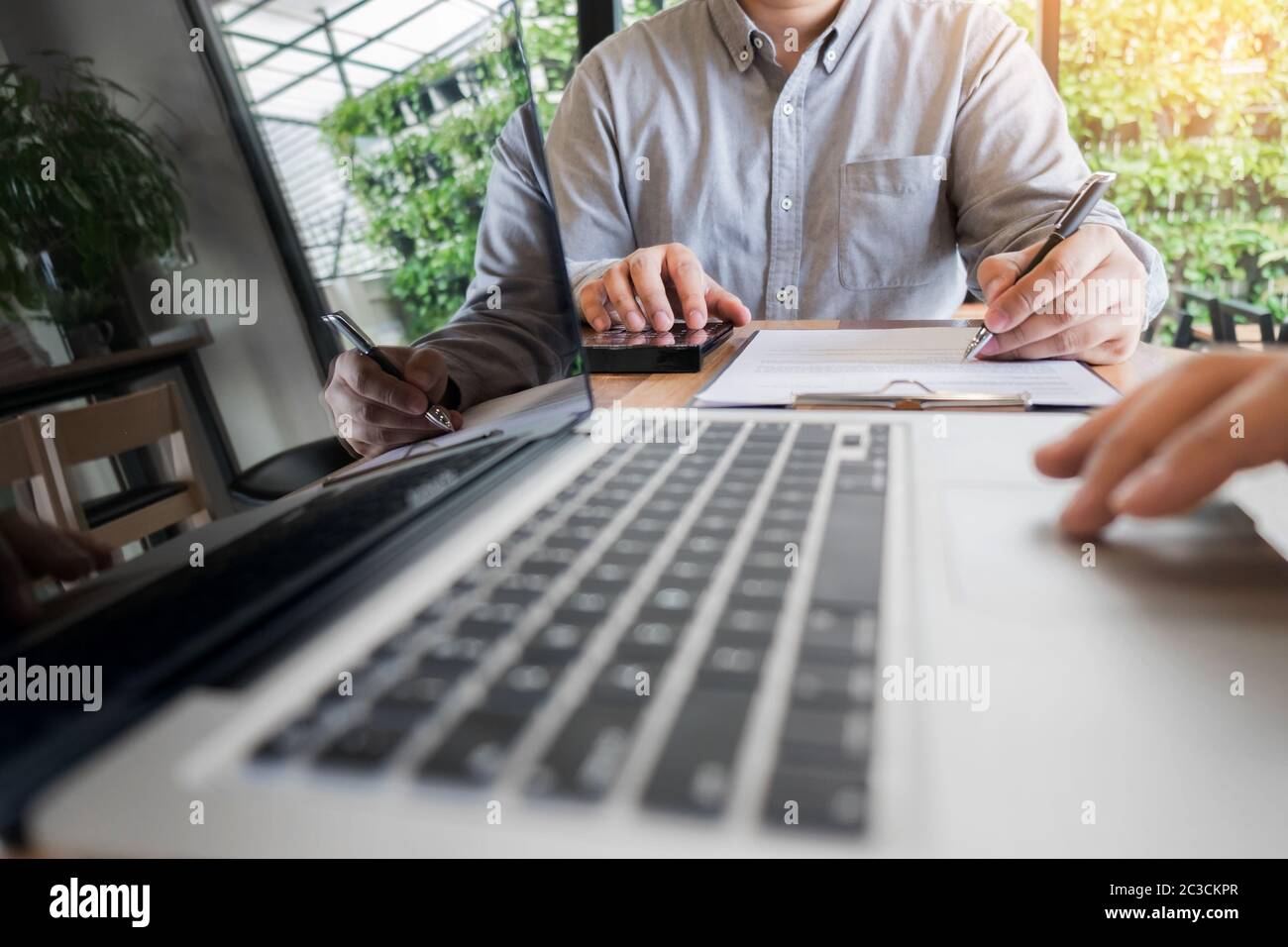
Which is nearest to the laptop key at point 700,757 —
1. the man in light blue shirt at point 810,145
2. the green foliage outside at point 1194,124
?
the man in light blue shirt at point 810,145

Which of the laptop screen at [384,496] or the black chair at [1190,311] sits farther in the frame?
the black chair at [1190,311]

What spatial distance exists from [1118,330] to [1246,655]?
45cm

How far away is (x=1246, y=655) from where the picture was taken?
8.3 inches

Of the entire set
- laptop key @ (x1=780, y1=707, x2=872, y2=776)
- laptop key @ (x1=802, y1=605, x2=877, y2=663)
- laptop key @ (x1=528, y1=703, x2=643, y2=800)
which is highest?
laptop key @ (x1=528, y1=703, x2=643, y2=800)

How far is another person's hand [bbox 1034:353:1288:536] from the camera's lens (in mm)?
280

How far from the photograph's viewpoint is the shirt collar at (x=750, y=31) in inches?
42.4

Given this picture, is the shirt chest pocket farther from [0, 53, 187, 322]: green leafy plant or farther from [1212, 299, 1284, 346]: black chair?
[1212, 299, 1284, 346]: black chair

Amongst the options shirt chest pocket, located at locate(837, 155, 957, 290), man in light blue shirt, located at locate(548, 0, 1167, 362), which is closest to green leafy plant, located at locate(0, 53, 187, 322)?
man in light blue shirt, located at locate(548, 0, 1167, 362)

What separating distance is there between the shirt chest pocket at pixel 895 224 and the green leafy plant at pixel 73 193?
0.97 meters

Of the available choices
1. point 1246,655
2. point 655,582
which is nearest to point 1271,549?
point 1246,655

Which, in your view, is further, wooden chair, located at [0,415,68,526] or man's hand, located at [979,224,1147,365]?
A: man's hand, located at [979,224,1147,365]

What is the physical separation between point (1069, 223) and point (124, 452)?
656 mm

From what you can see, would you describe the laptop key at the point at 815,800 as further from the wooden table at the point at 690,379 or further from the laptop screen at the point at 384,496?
the wooden table at the point at 690,379

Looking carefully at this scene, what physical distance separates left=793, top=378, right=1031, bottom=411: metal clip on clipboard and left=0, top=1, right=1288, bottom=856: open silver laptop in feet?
0.55
